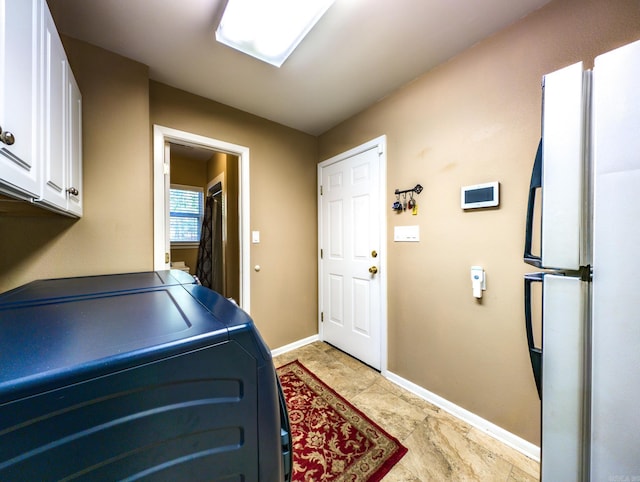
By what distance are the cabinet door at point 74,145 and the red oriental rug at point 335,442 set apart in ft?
5.92

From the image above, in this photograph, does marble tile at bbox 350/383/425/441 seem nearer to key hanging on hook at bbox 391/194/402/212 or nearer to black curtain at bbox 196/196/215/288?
key hanging on hook at bbox 391/194/402/212

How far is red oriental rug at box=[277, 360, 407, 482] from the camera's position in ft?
4.13

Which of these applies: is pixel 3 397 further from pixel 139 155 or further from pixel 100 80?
pixel 100 80

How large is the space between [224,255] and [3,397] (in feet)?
9.74

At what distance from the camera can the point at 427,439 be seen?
4.75 feet

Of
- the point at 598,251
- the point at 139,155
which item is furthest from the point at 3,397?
the point at 139,155

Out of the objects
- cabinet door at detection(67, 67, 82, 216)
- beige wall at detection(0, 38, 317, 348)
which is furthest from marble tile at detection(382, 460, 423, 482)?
cabinet door at detection(67, 67, 82, 216)

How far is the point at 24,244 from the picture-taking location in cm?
136

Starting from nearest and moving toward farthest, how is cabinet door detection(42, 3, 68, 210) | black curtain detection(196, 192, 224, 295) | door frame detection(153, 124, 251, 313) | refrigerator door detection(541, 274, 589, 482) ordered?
1. refrigerator door detection(541, 274, 589, 482)
2. cabinet door detection(42, 3, 68, 210)
3. door frame detection(153, 124, 251, 313)
4. black curtain detection(196, 192, 224, 295)

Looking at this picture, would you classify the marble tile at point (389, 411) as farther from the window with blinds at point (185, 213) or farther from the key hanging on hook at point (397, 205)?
the window with blinds at point (185, 213)

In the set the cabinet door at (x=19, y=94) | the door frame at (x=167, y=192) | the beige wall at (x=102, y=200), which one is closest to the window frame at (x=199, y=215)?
the door frame at (x=167, y=192)

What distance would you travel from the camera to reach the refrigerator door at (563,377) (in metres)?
0.63

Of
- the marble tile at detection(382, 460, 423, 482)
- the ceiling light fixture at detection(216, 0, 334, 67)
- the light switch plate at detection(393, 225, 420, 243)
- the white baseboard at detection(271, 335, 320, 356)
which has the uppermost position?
the ceiling light fixture at detection(216, 0, 334, 67)

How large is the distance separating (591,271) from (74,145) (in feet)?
7.38
